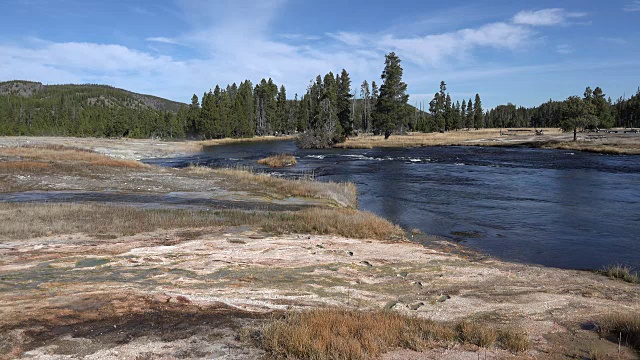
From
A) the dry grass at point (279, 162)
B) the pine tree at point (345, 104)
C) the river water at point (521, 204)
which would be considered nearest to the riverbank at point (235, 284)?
the river water at point (521, 204)

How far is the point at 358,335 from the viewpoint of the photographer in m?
7.04

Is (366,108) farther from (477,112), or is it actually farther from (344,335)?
(344,335)

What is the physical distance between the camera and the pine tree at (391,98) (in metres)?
96.2

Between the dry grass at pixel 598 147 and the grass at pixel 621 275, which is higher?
the dry grass at pixel 598 147

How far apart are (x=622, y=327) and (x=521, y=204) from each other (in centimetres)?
2077

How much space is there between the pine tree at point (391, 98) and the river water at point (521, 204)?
152 ft

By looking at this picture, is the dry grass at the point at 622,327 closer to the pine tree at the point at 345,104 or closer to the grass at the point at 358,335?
the grass at the point at 358,335

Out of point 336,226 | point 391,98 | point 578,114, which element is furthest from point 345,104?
point 336,226

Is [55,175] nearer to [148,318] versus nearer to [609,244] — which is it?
[148,318]

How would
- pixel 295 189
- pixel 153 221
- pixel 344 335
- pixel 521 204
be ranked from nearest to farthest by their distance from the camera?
1. pixel 344 335
2. pixel 153 221
3. pixel 521 204
4. pixel 295 189

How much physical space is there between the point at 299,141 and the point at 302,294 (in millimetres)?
78095

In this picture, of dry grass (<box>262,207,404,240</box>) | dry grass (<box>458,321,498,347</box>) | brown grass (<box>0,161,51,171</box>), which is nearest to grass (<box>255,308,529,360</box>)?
dry grass (<box>458,321,498,347</box>)

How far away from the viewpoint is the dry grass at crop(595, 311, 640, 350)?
7465 millimetres

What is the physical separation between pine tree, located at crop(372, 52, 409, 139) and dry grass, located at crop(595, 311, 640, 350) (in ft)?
291
